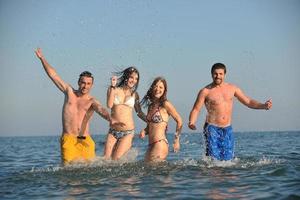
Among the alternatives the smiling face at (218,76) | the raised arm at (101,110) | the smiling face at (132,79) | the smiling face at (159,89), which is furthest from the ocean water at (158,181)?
the smiling face at (218,76)

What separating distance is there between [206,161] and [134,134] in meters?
1.92

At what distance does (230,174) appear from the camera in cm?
949

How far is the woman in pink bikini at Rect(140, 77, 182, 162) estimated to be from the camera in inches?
391

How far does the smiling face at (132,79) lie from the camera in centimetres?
1062

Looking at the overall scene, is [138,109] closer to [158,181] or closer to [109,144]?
[109,144]

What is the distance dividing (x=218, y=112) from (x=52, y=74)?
397 centimetres

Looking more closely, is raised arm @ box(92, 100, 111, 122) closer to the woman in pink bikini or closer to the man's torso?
the woman in pink bikini

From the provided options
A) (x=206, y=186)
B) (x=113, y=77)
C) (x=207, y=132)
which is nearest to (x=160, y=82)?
(x=113, y=77)

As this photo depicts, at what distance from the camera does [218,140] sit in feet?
36.4

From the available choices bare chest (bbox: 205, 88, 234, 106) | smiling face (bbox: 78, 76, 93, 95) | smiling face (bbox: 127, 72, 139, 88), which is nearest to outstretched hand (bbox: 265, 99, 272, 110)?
bare chest (bbox: 205, 88, 234, 106)

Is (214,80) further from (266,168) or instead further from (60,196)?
(60,196)

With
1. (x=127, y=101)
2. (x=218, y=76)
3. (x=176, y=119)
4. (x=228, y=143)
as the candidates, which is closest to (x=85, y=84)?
(x=127, y=101)

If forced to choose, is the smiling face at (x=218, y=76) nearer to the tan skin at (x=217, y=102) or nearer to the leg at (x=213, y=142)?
the tan skin at (x=217, y=102)

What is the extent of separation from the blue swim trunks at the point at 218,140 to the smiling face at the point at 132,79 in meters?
2.02
